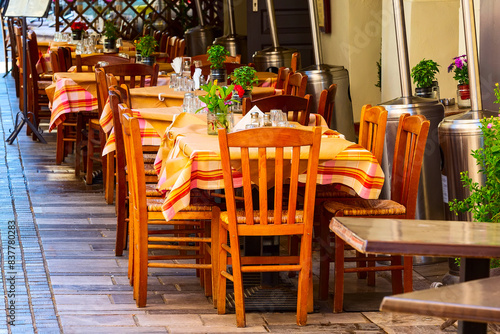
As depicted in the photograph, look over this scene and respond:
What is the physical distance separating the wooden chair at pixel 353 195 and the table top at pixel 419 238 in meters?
1.86

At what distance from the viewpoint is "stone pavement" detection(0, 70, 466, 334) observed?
3.62 metres

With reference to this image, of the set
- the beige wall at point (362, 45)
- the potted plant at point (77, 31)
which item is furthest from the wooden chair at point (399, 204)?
the potted plant at point (77, 31)

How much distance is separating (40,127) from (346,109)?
372cm

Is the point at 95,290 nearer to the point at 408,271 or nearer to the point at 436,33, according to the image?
the point at 408,271

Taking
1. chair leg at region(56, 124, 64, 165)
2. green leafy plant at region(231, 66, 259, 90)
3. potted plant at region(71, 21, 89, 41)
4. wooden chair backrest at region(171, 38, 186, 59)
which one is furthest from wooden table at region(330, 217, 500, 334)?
potted plant at region(71, 21, 89, 41)

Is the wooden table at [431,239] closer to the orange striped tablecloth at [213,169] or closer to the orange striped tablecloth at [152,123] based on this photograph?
the orange striped tablecloth at [213,169]

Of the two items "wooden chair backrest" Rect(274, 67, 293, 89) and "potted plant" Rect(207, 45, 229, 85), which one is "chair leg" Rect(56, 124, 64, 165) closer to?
"potted plant" Rect(207, 45, 229, 85)

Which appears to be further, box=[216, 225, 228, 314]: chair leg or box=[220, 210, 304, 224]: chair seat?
box=[216, 225, 228, 314]: chair leg

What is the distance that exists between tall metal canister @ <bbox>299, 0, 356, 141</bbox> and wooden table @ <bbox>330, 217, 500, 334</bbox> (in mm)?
4622

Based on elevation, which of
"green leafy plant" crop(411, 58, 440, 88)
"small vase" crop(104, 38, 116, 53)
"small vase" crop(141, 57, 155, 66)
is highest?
"small vase" crop(104, 38, 116, 53)

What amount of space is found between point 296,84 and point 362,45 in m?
2.94

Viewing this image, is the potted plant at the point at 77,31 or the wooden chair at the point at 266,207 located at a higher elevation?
the potted plant at the point at 77,31

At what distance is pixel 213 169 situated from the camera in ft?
12.0

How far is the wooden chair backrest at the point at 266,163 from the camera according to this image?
3.42 m
